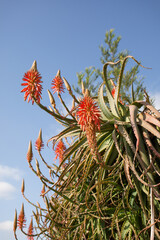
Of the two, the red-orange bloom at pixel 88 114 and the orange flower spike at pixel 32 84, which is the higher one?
the orange flower spike at pixel 32 84

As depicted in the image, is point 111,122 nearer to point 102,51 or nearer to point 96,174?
point 96,174

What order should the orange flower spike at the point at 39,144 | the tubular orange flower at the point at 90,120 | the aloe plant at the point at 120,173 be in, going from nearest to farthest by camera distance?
1. the tubular orange flower at the point at 90,120
2. the aloe plant at the point at 120,173
3. the orange flower spike at the point at 39,144

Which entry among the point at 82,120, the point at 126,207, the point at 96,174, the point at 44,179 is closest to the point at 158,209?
the point at 126,207

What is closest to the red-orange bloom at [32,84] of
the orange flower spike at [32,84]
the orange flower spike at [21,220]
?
the orange flower spike at [32,84]

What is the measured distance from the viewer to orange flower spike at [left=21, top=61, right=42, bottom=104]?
1305 mm

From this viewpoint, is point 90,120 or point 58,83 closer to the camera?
point 90,120

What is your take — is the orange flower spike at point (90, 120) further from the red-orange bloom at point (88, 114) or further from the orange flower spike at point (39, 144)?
the orange flower spike at point (39, 144)

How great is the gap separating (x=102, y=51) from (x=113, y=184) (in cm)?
872

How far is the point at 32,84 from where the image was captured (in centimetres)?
131

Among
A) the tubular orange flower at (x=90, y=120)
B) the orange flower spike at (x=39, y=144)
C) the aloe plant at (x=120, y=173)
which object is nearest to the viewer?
Answer: the tubular orange flower at (x=90, y=120)

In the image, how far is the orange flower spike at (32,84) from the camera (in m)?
1.30

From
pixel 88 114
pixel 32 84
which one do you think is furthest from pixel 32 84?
pixel 88 114

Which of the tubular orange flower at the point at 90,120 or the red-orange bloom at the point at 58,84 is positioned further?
the red-orange bloom at the point at 58,84

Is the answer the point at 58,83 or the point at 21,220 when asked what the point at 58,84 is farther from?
the point at 21,220
